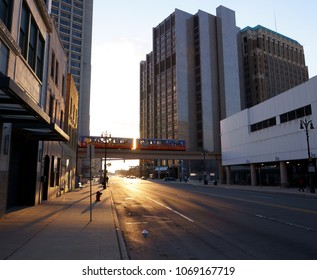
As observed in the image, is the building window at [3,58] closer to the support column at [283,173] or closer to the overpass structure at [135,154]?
the support column at [283,173]

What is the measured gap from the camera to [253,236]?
9.49m

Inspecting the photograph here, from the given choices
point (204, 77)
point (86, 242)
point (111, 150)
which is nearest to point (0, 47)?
point (86, 242)

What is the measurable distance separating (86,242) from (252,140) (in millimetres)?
51722

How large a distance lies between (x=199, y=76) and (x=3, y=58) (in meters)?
136

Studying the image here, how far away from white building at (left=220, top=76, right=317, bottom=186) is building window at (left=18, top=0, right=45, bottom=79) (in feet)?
120

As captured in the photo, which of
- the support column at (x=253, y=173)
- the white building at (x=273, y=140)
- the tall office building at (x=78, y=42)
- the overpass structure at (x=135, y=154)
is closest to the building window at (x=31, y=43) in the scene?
the white building at (x=273, y=140)

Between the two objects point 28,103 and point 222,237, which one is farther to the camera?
point 222,237

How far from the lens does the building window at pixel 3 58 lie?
11.5 metres

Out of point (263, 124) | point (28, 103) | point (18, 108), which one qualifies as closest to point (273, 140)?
point (263, 124)

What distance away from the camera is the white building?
4316 cm

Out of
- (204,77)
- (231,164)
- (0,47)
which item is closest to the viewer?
(0,47)

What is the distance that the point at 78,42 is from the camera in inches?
4759

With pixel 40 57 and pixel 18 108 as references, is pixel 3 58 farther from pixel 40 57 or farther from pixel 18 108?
pixel 40 57

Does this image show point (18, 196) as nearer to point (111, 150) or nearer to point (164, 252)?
point (164, 252)
